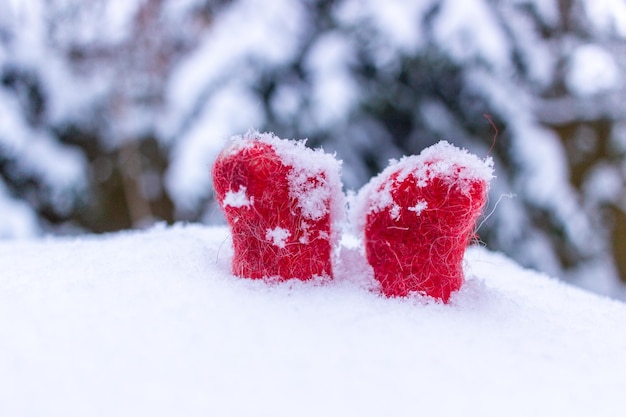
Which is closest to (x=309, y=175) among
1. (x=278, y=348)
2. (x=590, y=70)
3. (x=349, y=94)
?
(x=278, y=348)

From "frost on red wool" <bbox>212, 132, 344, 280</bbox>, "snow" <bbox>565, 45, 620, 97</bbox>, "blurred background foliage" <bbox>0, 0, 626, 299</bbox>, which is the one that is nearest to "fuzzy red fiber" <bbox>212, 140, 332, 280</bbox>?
"frost on red wool" <bbox>212, 132, 344, 280</bbox>

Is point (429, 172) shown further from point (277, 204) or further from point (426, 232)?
point (277, 204)

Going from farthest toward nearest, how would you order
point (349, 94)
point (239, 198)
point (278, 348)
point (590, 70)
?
point (590, 70) → point (349, 94) → point (239, 198) → point (278, 348)

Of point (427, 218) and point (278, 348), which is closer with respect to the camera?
point (278, 348)

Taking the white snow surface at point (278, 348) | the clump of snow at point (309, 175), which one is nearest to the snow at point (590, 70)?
the white snow surface at point (278, 348)

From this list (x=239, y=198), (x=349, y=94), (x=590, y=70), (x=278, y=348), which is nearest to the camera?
(x=278, y=348)

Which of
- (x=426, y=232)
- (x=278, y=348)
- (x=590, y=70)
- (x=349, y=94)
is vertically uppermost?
(x=590, y=70)

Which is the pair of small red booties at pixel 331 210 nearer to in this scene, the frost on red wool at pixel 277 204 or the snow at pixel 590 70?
the frost on red wool at pixel 277 204
